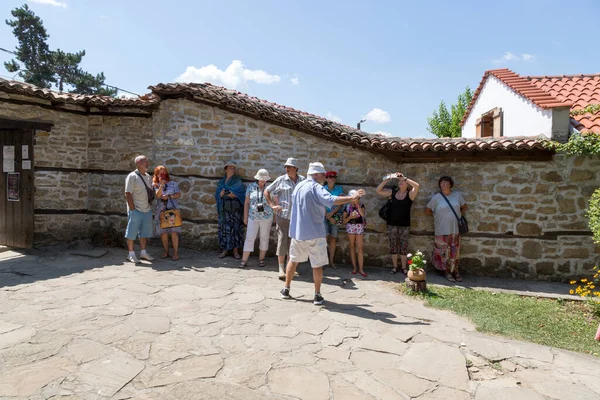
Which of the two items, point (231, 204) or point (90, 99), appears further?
point (90, 99)

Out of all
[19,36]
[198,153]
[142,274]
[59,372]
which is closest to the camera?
[59,372]

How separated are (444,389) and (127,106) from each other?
7613 millimetres

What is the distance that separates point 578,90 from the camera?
817cm

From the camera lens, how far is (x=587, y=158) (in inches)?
257

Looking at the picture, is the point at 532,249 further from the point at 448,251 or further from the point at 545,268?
the point at 448,251

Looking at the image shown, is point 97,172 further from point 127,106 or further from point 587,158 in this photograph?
point 587,158

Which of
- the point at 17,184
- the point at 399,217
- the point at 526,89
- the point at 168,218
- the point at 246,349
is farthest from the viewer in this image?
the point at 526,89

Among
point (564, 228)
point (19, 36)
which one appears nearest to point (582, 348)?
point (564, 228)

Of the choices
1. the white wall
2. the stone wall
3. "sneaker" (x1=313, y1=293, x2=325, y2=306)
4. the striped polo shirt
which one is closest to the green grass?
the stone wall

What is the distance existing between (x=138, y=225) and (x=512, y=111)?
830 cm

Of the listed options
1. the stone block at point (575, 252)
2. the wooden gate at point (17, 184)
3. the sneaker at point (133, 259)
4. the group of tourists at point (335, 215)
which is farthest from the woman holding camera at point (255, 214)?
the stone block at point (575, 252)

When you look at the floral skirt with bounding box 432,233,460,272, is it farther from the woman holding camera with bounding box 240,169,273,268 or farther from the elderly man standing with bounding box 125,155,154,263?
the elderly man standing with bounding box 125,155,154,263

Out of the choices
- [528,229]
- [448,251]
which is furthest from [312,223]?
[528,229]

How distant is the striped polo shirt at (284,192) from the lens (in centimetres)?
571
